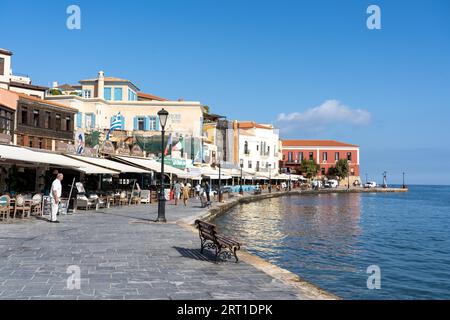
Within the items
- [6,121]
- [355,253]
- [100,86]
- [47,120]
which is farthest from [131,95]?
[355,253]

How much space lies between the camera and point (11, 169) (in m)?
22.8

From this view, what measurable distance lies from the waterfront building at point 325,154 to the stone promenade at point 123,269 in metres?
93.6

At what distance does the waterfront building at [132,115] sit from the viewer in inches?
1724

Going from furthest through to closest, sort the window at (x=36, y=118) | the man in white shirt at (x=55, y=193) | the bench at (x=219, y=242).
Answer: the window at (x=36, y=118) → the man in white shirt at (x=55, y=193) → the bench at (x=219, y=242)

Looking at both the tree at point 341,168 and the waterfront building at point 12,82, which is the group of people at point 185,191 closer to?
the waterfront building at point 12,82

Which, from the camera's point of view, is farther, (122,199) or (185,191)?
(185,191)

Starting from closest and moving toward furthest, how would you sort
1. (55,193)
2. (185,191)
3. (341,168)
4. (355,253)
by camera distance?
1. (55,193)
2. (355,253)
3. (185,191)
4. (341,168)

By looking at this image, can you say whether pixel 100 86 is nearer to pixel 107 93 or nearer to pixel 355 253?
pixel 107 93

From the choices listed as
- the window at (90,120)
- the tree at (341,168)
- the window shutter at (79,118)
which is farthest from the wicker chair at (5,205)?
the tree at (341,168)

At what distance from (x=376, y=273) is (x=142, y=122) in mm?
38897

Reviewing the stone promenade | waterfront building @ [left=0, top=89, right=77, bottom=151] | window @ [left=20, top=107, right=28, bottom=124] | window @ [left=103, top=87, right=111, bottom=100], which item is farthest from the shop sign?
window @ [left=103, top=87, right=111, bottom=100]

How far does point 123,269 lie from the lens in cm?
799

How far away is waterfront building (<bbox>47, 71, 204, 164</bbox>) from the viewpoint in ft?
144

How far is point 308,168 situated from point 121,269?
296 ft
